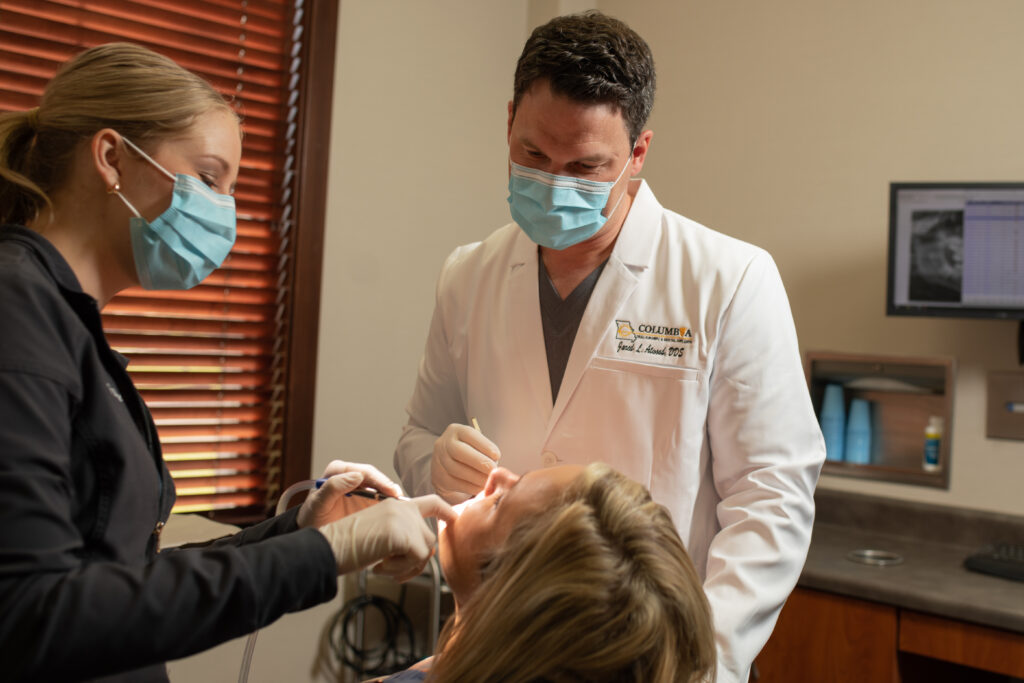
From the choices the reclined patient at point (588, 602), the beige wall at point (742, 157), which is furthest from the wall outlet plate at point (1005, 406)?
the reclined patient at point (588, 602)

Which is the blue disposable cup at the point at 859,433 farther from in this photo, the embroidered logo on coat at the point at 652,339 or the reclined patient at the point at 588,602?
the reclined patient at the point at 588,602

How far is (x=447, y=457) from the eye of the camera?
143 centimetres

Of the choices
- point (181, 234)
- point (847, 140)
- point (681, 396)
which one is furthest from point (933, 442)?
point (181, 234)

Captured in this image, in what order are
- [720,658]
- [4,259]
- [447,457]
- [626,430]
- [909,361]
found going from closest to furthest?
[4,259], [720,658], [447,457], [626,430], [909,361]

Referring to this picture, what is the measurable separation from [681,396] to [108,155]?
99 cm

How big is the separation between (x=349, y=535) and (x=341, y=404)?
69.3 inches

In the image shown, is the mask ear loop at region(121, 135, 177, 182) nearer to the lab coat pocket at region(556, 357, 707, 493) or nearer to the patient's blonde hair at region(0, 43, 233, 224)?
the patient's blonde hair at region(0, 43, 233, 224)

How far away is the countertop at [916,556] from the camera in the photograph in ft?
6.66

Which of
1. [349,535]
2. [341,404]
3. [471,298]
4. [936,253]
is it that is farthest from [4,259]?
[936,253]

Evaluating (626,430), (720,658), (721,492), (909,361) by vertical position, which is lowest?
(720,658)

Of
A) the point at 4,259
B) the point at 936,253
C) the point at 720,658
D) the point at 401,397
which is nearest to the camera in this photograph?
the point at 4,259

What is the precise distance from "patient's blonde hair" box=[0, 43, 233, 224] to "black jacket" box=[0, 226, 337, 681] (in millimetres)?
149

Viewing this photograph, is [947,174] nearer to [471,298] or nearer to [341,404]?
[471,298]

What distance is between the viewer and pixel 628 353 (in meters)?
1.57
